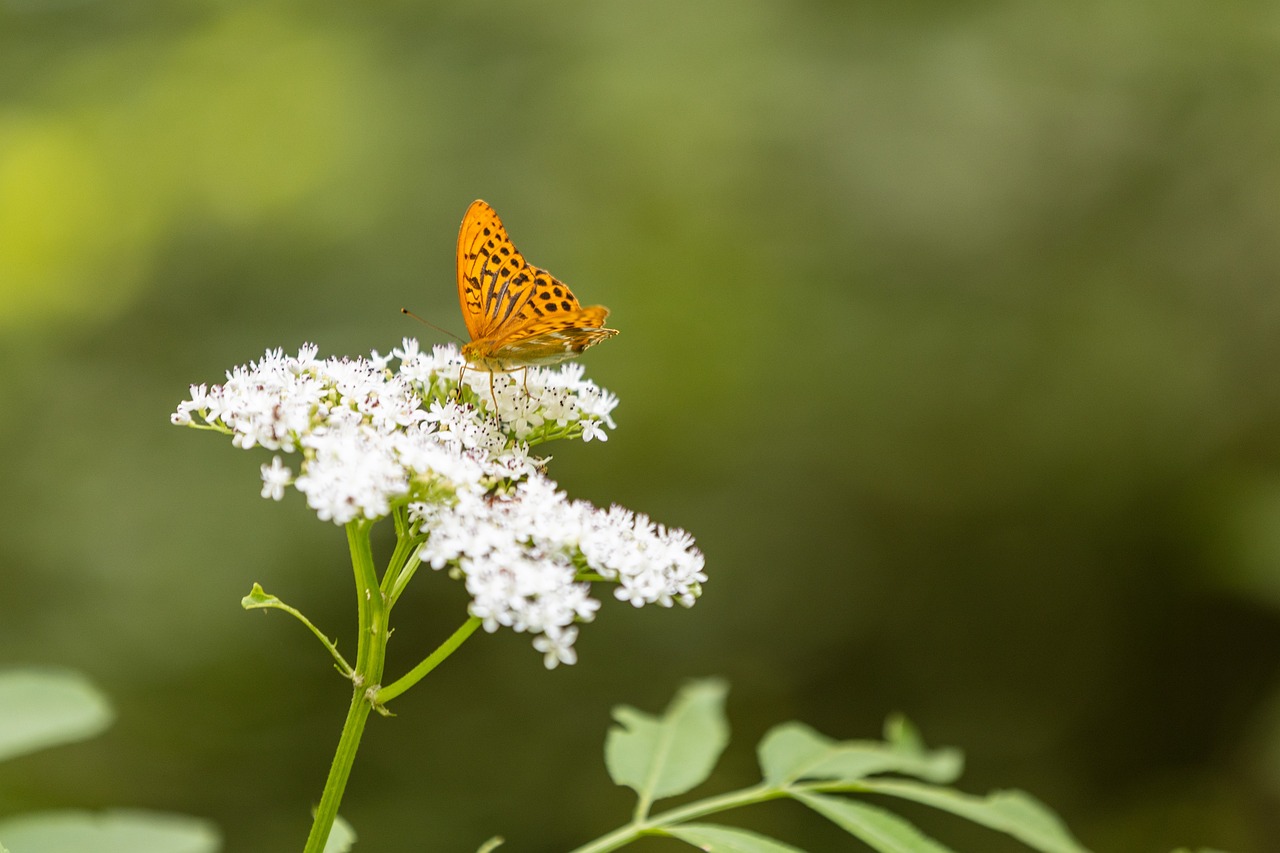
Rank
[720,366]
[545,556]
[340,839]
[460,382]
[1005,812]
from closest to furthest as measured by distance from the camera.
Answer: [545,556]
[340,839]
[1005,812]
[460,382]
[720,366]

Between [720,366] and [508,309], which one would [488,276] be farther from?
[720,366]

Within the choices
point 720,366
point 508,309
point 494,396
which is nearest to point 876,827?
point 494,396

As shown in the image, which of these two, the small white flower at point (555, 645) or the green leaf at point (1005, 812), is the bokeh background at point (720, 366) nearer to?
the green leaf at point (1005, 812)

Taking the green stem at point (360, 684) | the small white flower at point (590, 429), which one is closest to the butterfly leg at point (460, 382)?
the small white flower at point (590, 429)

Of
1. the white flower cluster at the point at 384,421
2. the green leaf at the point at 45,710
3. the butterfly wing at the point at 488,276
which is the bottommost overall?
the green leaf at the point at 45,710

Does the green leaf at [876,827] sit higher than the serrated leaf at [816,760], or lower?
lower

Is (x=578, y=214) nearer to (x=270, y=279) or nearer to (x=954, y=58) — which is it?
(x=270, y=279)

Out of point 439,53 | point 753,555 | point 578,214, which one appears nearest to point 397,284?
point 578,214
